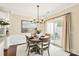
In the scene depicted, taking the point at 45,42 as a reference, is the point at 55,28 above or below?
above

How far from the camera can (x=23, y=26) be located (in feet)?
8.66

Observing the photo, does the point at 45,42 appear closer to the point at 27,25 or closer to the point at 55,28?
the point at 55,28

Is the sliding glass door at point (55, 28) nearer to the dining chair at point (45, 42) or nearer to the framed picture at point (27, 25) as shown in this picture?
the dining chair at point (45, 42)

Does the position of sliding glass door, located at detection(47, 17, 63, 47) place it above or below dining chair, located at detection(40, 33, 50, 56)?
above

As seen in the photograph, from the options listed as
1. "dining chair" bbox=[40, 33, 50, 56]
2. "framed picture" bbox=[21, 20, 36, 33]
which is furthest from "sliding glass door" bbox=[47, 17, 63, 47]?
"framed picture" bbox=[21, 20, 36, 33]

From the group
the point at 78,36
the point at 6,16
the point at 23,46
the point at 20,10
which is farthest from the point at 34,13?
the point at 78,36

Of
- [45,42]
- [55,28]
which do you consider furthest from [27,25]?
[55,28]

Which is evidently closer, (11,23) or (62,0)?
(62,0)

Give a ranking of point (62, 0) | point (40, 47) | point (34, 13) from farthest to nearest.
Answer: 1. point (40, 47)
2. point (34, 13)
3. point (62, 0)

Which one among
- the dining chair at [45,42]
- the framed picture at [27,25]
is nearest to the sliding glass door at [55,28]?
the dining chair at [45,42]

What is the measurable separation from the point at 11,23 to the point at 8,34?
301mm

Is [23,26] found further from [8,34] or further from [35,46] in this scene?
[35,46]

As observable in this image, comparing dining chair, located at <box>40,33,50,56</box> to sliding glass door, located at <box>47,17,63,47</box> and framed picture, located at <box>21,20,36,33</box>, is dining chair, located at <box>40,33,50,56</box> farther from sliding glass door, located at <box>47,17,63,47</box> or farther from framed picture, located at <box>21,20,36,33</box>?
framed picture, located at <box>21,20,36,33</box>

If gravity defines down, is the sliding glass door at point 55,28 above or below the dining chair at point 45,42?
above
